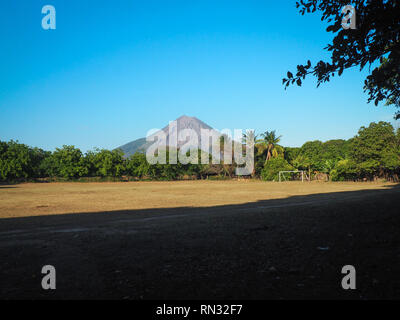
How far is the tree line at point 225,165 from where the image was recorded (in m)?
44.6

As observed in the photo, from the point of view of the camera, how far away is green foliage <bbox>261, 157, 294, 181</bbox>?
61.9 meters

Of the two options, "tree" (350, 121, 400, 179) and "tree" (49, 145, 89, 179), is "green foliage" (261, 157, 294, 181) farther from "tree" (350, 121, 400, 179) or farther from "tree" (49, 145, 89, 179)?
"tree" (49, 145, 89, 179)

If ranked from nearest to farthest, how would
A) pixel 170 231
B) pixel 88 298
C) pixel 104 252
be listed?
pixel 88 298, pixel 104 252, pixel 170 231

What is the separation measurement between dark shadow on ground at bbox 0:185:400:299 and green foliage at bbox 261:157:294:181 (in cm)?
5551

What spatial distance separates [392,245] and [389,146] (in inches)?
1911

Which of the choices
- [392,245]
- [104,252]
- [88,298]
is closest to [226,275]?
[88,298]

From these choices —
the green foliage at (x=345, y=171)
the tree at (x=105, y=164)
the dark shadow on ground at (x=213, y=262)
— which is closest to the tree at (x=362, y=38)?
the dark shadow on ground at (x=213, y=262)

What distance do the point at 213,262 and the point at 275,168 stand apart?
6044 cm

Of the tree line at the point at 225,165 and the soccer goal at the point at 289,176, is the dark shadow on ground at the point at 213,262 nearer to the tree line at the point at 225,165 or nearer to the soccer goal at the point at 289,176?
the tree line at the point at 225,165

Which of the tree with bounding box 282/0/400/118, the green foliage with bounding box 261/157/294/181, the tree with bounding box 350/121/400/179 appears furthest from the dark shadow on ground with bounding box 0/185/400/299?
the green foliage with bounding box 261/157/294/181

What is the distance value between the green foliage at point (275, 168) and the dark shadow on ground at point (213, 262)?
5551 cm

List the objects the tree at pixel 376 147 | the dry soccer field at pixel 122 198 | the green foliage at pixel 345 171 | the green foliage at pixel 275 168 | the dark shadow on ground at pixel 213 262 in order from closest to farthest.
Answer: the dark shadow on ground at pixel 213 262, the dry soccer field at pixel 122 198, the tree at pixel 376 147, the green foliage at pixel 345 171, the green foliage at pixel 275 168
